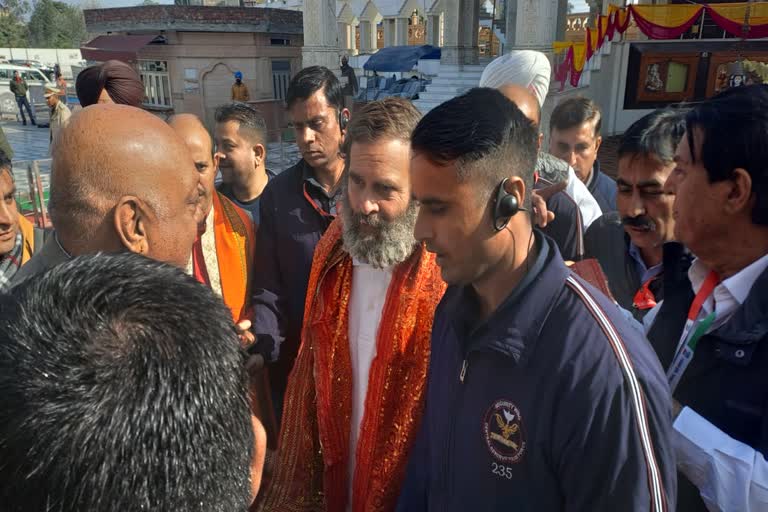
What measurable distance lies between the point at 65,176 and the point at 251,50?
1718cm

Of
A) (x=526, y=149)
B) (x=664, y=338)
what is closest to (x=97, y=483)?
(x=526, y=149)

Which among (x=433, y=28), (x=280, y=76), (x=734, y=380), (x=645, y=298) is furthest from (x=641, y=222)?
(x=433, y=28)

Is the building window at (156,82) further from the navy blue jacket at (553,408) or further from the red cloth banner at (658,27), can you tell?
A: the navy blue jacket at (553,408)

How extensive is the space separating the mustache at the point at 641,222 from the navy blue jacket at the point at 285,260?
1.29 meters

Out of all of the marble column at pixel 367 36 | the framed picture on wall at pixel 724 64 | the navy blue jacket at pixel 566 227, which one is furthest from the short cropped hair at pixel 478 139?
the marble column at pixel 367 36

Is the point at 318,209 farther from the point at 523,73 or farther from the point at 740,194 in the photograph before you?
the point at 523,73

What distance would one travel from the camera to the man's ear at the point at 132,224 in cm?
134

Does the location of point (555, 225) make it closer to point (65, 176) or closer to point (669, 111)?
point (669, 111)

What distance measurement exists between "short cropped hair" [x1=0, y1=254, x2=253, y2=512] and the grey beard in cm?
111

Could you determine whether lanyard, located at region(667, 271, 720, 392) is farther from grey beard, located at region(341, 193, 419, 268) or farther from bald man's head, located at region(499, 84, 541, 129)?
bald man's head, located at region(499, 84, 541, 129)

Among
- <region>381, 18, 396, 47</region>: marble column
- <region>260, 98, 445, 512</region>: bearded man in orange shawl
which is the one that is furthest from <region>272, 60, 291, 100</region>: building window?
<region>260, 98, 445, 512</region>: bearded man in orange shawl

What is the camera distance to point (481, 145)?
4.50 ft

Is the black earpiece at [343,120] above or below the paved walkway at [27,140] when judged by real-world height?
above

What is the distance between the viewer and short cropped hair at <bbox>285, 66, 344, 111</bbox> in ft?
10.6
